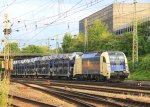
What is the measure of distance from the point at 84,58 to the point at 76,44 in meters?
48.1

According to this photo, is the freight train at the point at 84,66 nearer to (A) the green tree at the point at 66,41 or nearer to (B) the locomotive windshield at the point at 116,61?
(B) the locomotive windshield at the point at 116,61

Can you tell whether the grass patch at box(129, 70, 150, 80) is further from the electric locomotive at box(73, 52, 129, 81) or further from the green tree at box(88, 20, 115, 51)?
the green tree at box(88, 20, 115, 51)

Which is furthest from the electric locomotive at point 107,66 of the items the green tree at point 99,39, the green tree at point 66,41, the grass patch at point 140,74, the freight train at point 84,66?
the green tree at point 66,41

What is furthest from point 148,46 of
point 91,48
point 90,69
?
point 90,69

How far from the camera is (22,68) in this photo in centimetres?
7425

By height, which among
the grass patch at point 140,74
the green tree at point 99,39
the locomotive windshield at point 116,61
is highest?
the green tree at point 99,39

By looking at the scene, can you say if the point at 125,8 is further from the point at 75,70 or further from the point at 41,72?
the point at 75,70

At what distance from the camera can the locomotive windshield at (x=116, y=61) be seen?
40.2m

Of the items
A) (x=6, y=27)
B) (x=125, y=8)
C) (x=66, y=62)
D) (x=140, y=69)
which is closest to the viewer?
(x=6, y=27)

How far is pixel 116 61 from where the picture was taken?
40531 mm

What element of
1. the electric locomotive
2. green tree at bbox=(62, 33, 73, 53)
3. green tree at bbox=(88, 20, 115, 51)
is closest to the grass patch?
the electric locomotive

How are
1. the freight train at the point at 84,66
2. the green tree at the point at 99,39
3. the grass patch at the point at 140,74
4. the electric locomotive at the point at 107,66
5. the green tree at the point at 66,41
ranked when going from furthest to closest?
1. the green tree at the point at 66,41
2. the green tree at the point at 99,39
3. the grass patch at the point at 140,74
4. the freight train at the point at 84,66
5. the electric locomotive at the point at 107,66

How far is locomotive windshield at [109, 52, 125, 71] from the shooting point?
40.2 metres

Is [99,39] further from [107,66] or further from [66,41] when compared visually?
[107,66]
